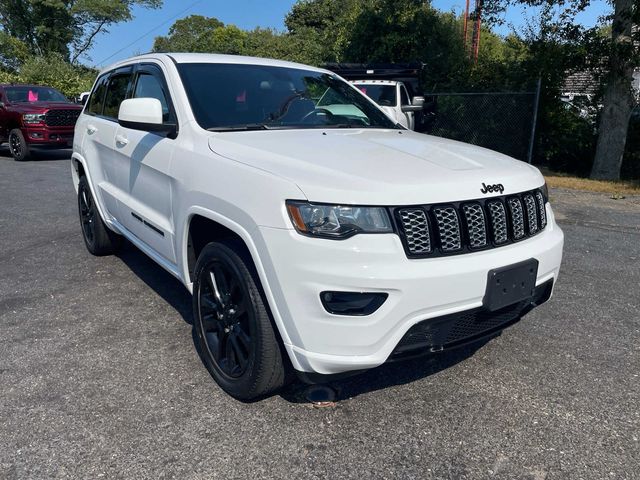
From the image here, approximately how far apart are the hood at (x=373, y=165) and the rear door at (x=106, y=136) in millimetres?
1610

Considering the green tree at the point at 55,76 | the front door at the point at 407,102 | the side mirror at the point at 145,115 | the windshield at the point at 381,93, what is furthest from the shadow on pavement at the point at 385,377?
the green tree at the point at 55,76

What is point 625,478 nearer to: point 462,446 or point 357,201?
point 462,446

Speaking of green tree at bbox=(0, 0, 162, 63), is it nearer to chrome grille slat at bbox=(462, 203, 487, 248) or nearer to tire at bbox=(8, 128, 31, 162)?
tire at bbox=(8, 128, 31, 162)

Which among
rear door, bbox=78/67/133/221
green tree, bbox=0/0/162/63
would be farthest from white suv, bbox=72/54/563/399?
green tree, bbox=0/0/162/63

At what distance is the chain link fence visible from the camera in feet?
39.9

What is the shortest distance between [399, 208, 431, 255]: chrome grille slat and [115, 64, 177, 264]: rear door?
1.51 m

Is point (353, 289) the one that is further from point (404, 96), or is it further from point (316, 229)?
point (404, 96)

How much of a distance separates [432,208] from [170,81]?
1953mm

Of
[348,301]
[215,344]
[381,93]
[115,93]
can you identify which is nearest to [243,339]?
[215,344]

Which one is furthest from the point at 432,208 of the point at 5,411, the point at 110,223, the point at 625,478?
the point at 110,223

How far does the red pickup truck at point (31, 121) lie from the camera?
42.6 feet

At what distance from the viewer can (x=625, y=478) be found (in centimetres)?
228

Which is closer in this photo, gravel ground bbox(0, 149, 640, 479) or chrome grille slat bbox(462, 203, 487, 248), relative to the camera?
gravel ground bbox(0, 149, 640, 479)

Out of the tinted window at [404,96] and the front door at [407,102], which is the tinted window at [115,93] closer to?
the front door at [407,102]
